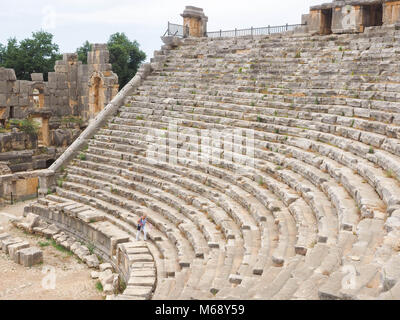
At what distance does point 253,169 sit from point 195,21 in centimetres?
1136

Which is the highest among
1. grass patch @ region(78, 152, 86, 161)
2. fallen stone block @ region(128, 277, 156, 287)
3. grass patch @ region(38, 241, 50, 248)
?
grass patch @ region(78, 152, 86, 161)

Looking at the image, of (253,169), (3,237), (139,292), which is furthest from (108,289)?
(3,237)

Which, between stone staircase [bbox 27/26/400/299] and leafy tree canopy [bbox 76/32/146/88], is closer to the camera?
stone staircase [bbox 27/26/400/299]

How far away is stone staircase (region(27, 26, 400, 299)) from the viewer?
6169 mm

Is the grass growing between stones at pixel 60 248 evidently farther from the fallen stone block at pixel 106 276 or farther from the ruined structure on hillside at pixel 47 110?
the ruined structure on hillside at pixel 47 110

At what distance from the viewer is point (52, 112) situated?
23.2 meters

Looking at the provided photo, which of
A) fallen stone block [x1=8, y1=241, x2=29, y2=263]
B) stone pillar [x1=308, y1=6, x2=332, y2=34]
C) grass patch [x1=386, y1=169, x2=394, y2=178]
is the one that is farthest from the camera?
stone pillar [x1=308, y1=6, x2=332, y2=34]

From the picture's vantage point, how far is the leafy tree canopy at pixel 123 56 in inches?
1454

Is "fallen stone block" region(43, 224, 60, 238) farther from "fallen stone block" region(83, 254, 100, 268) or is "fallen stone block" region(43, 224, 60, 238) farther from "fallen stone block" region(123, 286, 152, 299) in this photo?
"fallen stone block" region(123, 286, 152, 299)

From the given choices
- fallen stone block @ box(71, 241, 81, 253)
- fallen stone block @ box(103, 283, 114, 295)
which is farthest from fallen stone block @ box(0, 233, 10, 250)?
fallen stone block @ box(103, 283, 114, 295)

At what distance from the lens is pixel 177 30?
1994cm

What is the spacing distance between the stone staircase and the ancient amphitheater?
0.12ft

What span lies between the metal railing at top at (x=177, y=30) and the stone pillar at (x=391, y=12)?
9.02 metres
